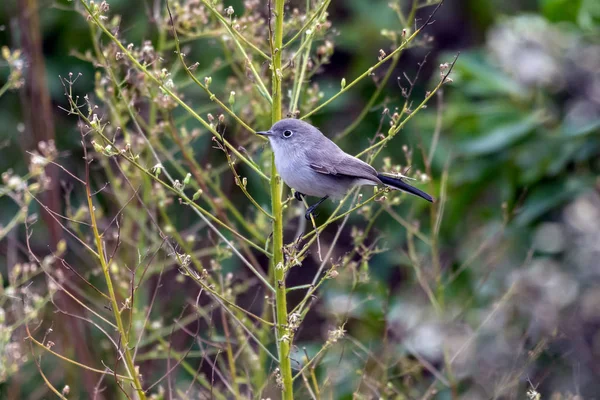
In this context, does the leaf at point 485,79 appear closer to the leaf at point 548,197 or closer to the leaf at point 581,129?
the leaf at point 581,129

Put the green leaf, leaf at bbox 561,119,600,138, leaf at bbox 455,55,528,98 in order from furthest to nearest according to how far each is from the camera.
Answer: leaf at bbox 455,55,528,98
the green leaf
leaf at bbox 561,119,600,138

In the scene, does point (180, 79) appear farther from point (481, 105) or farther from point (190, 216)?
point (481, 105)

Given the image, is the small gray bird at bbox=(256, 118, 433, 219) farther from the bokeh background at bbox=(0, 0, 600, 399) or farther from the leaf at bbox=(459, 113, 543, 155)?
the leaf at bbox=(459, 113, 543, 155)

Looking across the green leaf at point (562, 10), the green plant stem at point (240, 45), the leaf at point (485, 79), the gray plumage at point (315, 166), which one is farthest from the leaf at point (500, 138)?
the green plant stem at point (240, 45)

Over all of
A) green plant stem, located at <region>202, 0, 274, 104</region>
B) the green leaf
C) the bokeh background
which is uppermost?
green plant stem, located at <region>202, 0, 274, 104</region>

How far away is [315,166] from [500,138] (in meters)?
1.52

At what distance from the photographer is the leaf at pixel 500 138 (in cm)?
449

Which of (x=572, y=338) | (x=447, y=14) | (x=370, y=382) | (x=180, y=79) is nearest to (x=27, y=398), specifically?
(x=180, y=79)

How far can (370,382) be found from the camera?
336 cm

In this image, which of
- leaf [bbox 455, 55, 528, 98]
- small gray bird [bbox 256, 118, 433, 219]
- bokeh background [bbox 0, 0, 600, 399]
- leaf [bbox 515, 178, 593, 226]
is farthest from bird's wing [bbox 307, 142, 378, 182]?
leaf [bbox 455, 55, 528, 98]

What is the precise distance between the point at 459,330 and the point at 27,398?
2935mm

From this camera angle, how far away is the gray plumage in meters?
3.14

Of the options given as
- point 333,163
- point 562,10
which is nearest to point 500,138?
point 562,10

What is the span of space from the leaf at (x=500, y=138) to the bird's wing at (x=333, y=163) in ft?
4.23
